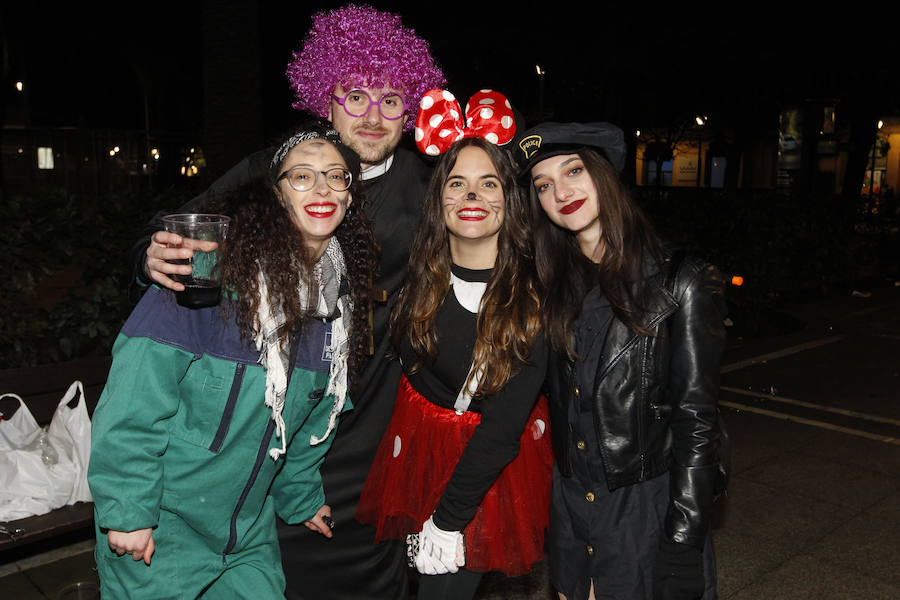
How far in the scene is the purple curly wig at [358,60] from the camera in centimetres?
336

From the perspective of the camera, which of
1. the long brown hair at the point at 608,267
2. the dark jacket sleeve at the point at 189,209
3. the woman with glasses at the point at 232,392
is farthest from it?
the dark jacket sleeve at the point at 189,209

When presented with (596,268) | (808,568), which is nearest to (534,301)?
(596,268)

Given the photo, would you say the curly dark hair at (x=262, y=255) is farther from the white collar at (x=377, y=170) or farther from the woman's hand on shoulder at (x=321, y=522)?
the woman's hand on shoulder at (x=321, y=522)

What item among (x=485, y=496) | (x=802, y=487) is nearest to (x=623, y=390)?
(x=485, y=496)

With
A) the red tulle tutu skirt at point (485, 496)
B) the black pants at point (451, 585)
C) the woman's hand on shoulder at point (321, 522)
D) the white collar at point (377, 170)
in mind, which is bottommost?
the black pants at point (451, 585)

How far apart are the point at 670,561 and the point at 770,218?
10291mm

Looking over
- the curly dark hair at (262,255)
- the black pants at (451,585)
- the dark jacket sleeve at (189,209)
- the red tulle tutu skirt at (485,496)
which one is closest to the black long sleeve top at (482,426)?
the red tulle tutu skirt at (485,496)

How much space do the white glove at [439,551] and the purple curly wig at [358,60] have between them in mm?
1899

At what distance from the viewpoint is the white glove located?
279 cm

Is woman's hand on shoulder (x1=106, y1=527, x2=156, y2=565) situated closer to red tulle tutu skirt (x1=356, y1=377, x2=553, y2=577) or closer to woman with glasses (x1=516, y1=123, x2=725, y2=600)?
red tulle tutu skirt (x1=356, y1=377, x2=553, y2=577)

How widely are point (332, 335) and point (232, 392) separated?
42cm

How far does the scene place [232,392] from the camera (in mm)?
2375

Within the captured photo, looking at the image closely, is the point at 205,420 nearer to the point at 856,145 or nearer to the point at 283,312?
the point at 283,312

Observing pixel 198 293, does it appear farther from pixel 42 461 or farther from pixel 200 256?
pixel 42 461
